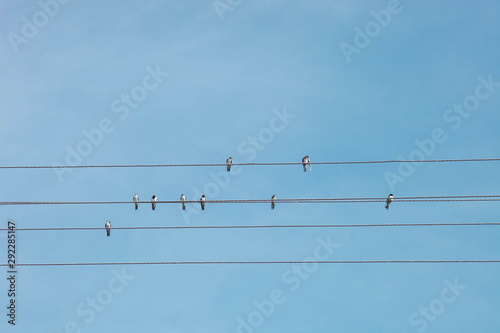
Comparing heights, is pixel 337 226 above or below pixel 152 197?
below

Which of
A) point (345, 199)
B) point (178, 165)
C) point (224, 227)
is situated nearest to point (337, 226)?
point (345, 199)

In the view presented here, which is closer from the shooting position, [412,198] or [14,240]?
[412,198]

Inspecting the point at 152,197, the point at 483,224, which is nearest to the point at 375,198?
the point at 483,224

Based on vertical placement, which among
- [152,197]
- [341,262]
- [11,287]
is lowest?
[341,262]

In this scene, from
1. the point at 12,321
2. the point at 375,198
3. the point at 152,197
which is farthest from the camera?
the point at 152,197

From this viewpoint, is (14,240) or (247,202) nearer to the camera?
(247,202)

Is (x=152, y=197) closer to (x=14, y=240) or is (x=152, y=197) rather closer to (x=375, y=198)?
(x=14, y=240)

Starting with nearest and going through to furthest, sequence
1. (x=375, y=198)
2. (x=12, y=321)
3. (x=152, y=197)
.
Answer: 1. (x=375, y=198)
2. (x=12, y=321)
3. (x=152, y=197)

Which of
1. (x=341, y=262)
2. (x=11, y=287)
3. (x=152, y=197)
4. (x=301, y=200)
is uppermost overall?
(x=152, y=197)

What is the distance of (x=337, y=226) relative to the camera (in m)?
25.5

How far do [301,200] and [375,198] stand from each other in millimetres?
2344

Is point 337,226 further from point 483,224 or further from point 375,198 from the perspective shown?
point 483,224

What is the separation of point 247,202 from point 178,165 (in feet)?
7.00

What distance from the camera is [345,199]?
26.4m
